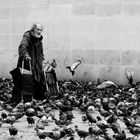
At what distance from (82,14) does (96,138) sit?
8.10 meters

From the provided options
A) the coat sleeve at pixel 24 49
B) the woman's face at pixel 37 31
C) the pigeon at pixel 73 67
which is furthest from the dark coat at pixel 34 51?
the pigeon at pixel 73 67

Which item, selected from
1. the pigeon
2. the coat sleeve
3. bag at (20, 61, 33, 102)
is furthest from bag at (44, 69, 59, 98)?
the pigeon

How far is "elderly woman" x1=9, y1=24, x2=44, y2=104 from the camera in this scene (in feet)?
31.1

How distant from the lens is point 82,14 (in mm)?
13836

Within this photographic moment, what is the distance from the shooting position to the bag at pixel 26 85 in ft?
30.4

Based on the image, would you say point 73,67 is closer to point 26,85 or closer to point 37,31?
point 37,31

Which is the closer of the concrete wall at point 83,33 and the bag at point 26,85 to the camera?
the bag at point 26,85

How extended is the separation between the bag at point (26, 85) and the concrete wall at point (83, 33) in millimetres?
4489

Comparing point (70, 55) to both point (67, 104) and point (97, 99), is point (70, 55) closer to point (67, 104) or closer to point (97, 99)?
point (97, 99)

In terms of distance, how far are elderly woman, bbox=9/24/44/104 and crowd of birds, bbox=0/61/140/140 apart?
1.06 ft

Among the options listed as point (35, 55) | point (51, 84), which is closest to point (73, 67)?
point (51, 84)

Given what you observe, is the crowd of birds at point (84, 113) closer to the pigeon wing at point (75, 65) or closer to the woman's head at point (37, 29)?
the pigeon wing at point (75, 65)

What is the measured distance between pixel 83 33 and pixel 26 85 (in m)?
4.81

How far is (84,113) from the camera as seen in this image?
29.1 feet
